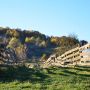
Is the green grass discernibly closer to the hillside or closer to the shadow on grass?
the shadow on grass

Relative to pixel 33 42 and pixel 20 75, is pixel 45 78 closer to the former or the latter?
pixel 20 75

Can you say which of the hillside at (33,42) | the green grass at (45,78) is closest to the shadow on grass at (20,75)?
the green grass at (45,78)

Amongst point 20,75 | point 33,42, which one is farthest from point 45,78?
point 33,42

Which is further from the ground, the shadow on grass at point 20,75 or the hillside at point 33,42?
the hillside at point 33,42

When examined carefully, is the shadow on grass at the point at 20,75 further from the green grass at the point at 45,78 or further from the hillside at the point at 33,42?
the hillside at the point at 33,42

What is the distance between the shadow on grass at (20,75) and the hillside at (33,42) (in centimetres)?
1522

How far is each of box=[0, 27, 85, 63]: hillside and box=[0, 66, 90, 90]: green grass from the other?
51.6 ft

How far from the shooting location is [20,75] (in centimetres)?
2428

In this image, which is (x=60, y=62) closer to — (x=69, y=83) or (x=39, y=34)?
(x=69, y=83)

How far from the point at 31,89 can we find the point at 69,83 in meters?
2.71

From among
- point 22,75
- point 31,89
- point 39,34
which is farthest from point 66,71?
point 39,34

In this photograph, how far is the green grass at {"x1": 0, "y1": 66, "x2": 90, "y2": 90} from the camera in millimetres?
19625

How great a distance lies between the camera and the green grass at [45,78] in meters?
19.6

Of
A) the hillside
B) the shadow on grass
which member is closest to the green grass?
the shadow on grass
